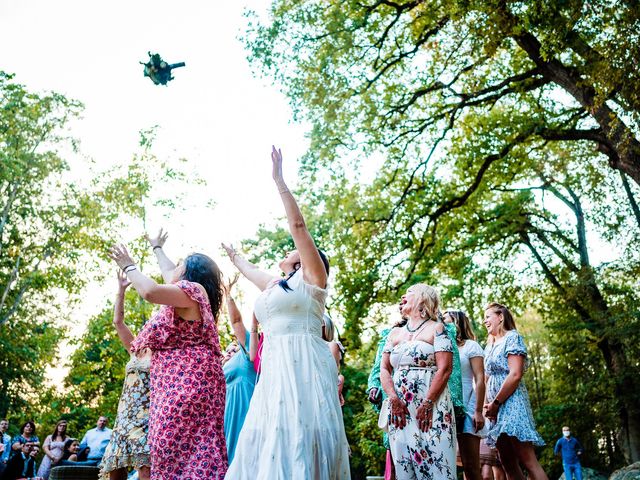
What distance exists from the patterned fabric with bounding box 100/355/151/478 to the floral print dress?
1.96m

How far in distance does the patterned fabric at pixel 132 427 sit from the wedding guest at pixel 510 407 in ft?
10.2

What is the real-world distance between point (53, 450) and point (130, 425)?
7.22 metres

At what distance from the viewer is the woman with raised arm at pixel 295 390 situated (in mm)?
3361

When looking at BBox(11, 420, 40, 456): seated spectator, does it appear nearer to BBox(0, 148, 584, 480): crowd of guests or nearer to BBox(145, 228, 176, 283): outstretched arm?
BBox(0, 148, 584, 480): crowd of guests

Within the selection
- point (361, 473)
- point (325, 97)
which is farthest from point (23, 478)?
point (361, 473)

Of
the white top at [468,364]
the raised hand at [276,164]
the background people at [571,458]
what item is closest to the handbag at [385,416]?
the white top at [468,364]

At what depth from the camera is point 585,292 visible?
19812mm

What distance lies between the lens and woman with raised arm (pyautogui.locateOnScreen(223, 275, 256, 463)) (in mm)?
5809

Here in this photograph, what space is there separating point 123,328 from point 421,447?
2.83m

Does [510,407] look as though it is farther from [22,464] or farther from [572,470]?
[572,470]

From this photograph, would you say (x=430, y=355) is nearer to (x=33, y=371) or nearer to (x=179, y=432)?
(x=179, y=432)

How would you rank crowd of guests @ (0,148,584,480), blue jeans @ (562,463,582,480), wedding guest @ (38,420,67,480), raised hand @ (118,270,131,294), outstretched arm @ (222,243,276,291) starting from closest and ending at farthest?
crowd of guests @ (0,148,584,480)
outstretched arm @ (222,243,276,291)
raised hand @ (118,270,131,294)
wedding guest @ (38,420,67,480)
blue jeans @ (562,463,582,480)

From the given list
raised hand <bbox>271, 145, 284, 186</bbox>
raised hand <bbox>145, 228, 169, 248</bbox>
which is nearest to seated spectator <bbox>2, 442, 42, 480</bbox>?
raised hand <bbox>145, 228, 169, 248</bbox>

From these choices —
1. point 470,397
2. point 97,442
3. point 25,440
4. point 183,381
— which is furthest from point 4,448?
point 470,397
